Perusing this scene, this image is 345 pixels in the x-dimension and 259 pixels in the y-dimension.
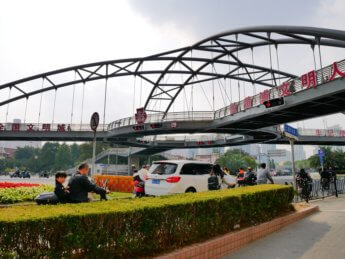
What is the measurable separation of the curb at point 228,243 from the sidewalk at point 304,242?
0.14 m

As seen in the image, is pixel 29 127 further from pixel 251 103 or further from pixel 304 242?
pixel 304 242

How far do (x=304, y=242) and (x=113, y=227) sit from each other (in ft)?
16.3

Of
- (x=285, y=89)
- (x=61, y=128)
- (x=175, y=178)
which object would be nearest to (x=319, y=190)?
(x=285, y=89)

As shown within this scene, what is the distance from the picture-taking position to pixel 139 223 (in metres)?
4.68

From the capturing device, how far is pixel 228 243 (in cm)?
613

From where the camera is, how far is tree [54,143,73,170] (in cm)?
13088

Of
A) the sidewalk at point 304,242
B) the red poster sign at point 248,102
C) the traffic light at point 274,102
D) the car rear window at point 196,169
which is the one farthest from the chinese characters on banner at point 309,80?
the sidewalk at point 304,242

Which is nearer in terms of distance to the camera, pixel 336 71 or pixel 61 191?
pixel 61 191

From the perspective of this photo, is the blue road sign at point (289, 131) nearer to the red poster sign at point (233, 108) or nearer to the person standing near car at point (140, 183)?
the person standing near car at point (140, 183)

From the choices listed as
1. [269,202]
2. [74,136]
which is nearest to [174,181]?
[269,202]

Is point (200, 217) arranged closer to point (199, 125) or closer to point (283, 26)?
point (283, 26)

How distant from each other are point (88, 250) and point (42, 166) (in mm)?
141932

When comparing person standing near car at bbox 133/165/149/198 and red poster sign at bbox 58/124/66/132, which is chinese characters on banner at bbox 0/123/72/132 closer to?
red poster sign at bbox 58/124/66/132

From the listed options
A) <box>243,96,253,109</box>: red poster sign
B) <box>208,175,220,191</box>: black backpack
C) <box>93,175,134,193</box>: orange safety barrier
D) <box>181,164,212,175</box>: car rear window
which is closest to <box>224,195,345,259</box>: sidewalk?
<box>208,175,220,191</box>: black backpack
